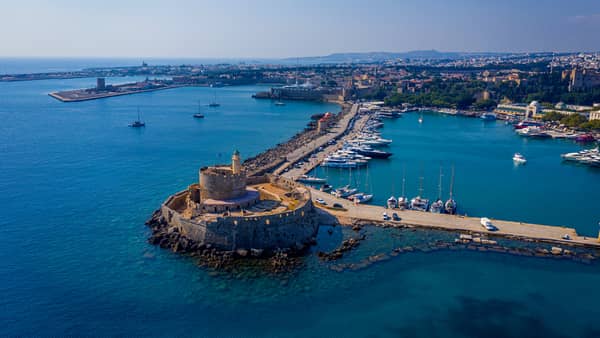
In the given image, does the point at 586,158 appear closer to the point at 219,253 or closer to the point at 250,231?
the point at 250,231

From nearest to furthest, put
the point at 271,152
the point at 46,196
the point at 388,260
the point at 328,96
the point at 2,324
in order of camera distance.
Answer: the point at 2,324 → the point at 388,260 → the point at 46,196 → the point at 271,152 → the point at 328,96

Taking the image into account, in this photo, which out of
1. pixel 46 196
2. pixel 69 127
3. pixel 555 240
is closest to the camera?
pixel 555 240

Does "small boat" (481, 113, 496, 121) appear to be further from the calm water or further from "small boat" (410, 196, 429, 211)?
"small boat" (410, 196, 429, 211)

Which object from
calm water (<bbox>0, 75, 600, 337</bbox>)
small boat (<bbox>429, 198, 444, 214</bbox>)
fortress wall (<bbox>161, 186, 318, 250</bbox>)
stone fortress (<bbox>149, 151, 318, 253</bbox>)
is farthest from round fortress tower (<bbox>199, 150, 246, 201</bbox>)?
small boat (<bbox>429, 198, 444, 214</bbox>)

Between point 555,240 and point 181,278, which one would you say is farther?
point 555,240

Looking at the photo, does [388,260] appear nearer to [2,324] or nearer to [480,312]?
[480,312]

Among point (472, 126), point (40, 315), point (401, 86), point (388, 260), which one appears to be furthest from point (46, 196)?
point (401, 86)
